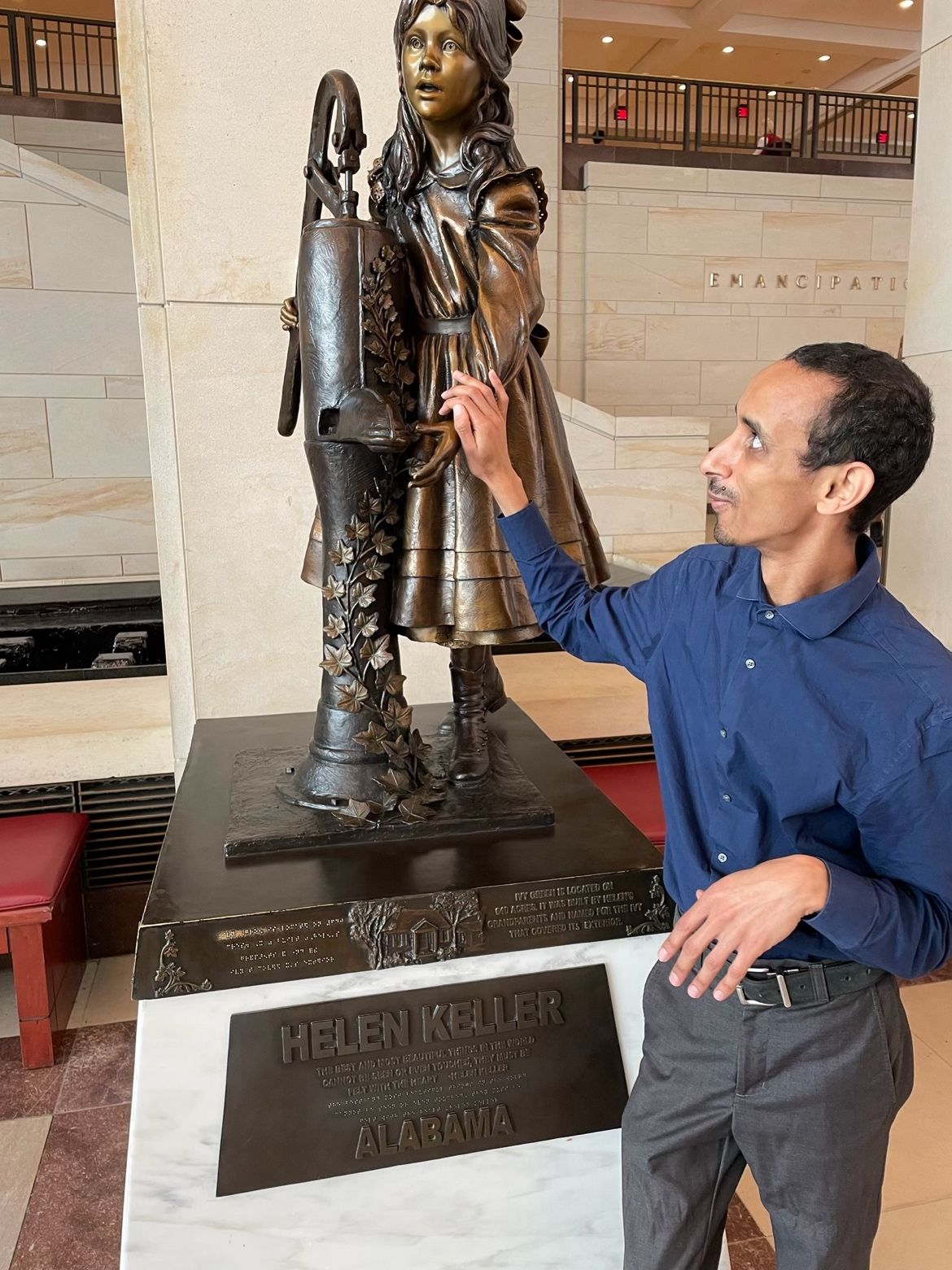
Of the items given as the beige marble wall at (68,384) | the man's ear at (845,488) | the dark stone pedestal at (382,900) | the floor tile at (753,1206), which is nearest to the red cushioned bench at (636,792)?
the floor tile at (753,1206)

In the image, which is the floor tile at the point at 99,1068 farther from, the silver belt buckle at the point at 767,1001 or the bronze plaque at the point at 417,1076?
the silver belt buckle at the point at 767,1001

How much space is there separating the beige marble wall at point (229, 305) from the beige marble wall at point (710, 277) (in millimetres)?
6997

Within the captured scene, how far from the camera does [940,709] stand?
1.11 metres

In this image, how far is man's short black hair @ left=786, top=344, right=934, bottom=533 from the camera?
3.58 feet

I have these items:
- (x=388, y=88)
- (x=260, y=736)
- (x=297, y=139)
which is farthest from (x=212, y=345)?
(x=260, y=736)

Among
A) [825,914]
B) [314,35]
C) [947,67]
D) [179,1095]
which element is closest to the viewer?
[825,914]

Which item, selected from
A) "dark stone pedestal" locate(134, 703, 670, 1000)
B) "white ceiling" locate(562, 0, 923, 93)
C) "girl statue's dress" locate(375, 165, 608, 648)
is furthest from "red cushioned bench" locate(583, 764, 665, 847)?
"white ceiling" locate(562, 0, 923, 93)

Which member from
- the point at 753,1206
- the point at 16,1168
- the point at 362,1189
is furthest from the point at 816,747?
the point at 16,1168

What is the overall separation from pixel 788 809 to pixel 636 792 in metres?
1.73

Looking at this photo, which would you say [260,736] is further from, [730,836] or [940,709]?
[940,709]

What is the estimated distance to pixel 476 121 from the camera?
1562 mm

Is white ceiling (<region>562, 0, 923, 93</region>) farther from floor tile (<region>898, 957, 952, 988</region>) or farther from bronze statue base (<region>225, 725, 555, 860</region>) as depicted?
bronze statue base (<region>225, 725, 555, 860</region>)

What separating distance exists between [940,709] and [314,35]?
2.35m

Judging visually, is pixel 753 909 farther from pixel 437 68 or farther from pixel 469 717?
pixel 437 68
